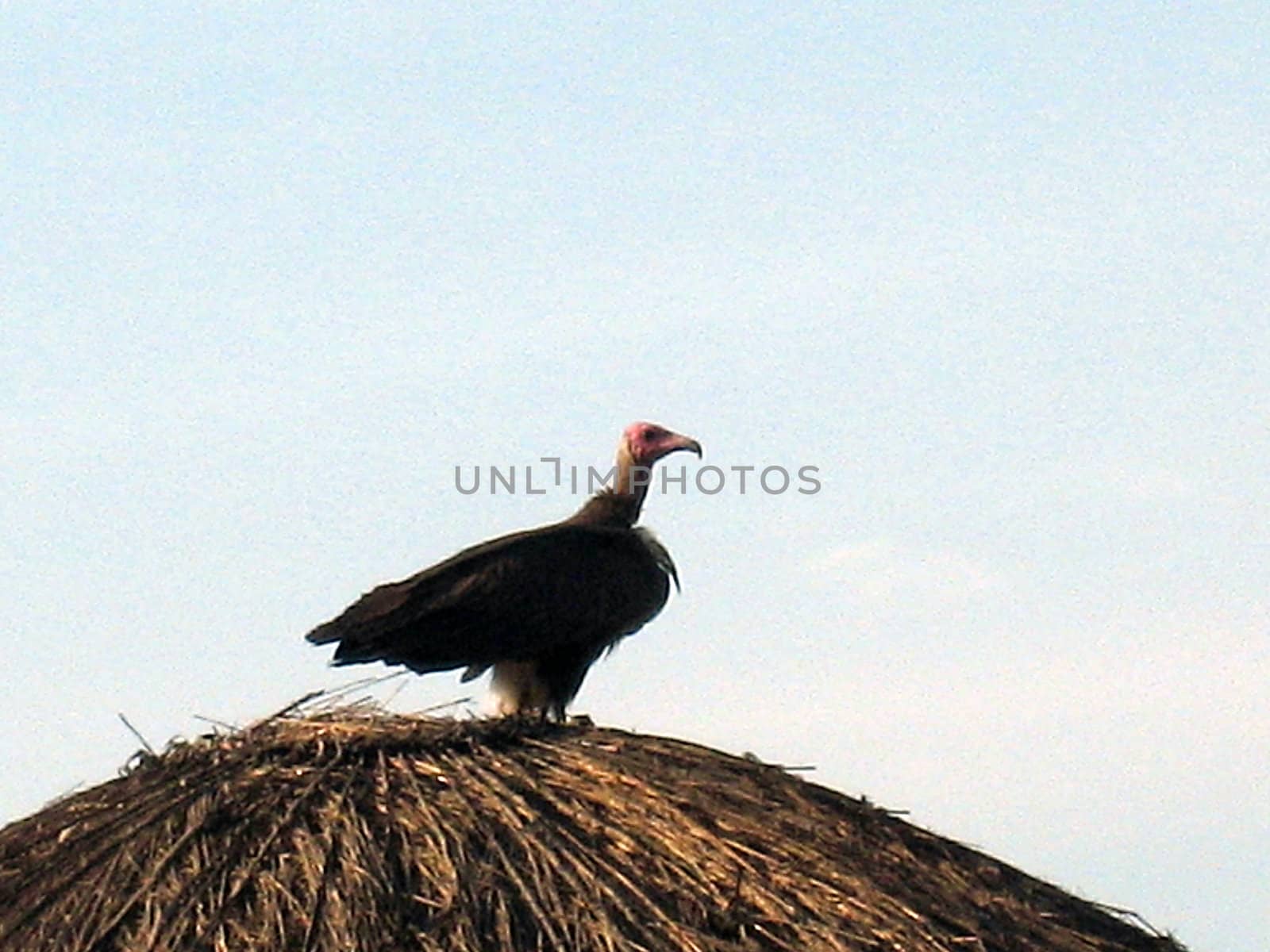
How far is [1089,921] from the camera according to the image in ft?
30.9

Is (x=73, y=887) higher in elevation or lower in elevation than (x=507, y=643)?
lower

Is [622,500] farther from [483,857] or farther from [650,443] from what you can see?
[483,857]

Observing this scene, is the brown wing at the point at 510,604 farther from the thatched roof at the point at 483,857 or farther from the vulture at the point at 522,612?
the thatched roof at the point at 483,857

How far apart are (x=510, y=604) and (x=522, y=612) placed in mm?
62

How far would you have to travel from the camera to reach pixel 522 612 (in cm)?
1102

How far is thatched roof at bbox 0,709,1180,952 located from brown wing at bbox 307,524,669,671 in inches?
55.6

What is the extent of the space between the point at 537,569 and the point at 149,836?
9.58ft

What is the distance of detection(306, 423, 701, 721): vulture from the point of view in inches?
420

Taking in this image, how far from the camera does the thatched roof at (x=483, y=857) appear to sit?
804 centimetres

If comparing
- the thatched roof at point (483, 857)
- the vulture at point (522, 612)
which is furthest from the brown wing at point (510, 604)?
the thatched roof at point (483, 857)

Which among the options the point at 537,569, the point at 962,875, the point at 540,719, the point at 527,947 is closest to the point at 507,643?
the point at 537,569

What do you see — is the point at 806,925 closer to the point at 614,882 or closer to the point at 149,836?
the point at 614,882

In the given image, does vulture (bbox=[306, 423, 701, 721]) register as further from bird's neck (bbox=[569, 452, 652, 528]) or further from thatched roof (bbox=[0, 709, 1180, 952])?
thatched roof (bbox=[0, 709, 1180, 952])

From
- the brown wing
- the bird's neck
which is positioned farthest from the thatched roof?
the bird's neck
